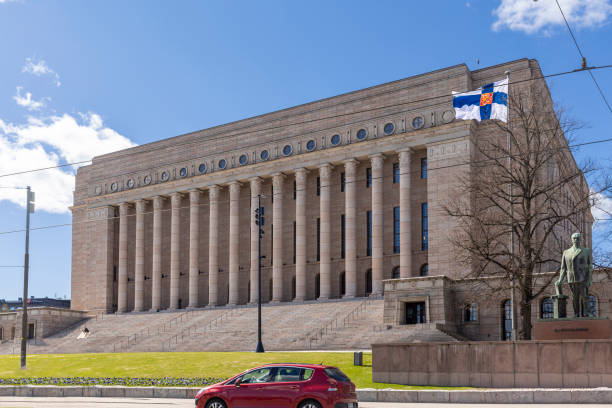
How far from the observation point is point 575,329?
2653cm

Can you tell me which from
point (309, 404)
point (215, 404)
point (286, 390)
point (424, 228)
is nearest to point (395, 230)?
point (424, 228)

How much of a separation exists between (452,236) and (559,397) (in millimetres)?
34576

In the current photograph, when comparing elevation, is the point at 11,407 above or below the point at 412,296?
below

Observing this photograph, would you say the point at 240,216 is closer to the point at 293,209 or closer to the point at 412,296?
the point at 293,209

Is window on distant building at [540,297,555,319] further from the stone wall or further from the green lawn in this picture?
the stone wall

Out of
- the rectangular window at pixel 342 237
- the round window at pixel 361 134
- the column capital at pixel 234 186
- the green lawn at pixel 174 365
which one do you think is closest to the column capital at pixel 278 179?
the column capital at pixel 234 186

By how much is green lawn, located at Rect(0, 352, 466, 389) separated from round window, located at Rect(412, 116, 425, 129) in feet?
97.4

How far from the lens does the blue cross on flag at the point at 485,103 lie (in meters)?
39.1

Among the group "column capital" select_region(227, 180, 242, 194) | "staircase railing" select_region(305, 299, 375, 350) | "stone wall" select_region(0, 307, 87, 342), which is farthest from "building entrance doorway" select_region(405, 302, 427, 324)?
"stone wall" select_region(0, 307, 87, 342)

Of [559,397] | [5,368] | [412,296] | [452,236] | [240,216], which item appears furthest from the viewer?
[240,216]

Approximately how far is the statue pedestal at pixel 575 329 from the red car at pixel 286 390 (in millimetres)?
10284

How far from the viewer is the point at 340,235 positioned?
6875 cm

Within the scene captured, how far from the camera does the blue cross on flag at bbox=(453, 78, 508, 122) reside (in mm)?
39094

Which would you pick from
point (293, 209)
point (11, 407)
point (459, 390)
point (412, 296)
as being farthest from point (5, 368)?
point (293, 209)
